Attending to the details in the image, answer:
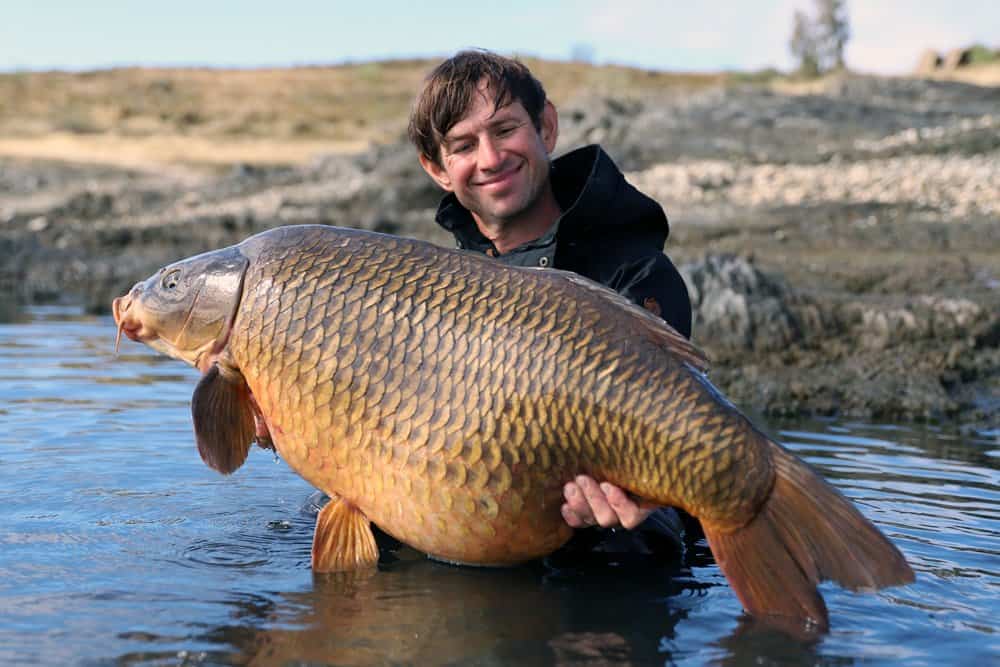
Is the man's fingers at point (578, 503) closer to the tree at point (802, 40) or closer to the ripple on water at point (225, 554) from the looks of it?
the ripple on water at point (225, 554)

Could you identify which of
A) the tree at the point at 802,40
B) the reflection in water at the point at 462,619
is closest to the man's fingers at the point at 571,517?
the reflection in water at the point at 462,619

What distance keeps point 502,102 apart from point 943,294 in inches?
224

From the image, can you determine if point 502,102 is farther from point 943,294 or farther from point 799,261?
point 799,261

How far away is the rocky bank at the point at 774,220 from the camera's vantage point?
7.56 m

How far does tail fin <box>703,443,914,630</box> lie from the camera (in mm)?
3016

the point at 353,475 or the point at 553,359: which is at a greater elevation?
the point at 553,359

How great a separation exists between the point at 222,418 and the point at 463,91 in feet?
4.57

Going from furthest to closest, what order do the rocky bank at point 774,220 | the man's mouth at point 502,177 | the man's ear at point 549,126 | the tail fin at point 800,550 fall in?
1. the rocky bank at point 774,220
2. the man's ear at point 549,126
3. the man's mouth at point 502,177
4. the tail fin at point 800,550

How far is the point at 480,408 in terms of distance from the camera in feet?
10.8

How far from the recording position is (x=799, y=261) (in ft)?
35.2

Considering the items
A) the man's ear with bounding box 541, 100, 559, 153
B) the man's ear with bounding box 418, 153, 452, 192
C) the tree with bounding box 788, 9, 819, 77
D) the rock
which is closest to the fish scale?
the man's ear with bounding box 418, 153, 452, 192

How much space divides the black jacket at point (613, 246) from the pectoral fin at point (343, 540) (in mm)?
1073

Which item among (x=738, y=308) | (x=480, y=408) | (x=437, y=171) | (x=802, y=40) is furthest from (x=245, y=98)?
(x=480, y=408)

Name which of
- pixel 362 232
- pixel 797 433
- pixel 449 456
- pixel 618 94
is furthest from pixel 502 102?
pixel 618 94
